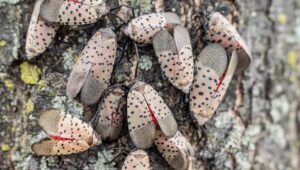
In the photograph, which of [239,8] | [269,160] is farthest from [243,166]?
[239,8]

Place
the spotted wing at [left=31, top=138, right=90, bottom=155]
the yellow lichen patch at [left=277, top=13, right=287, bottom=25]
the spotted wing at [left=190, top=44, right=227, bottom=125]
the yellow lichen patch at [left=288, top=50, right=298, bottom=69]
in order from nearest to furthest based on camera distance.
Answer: the spotted wing at [left=31, top=138, right=90, bottom=155]
the spotted wing at [left=190, top=44, right=227, bottom=125]
the yellow lichen patch at [left=277, top=13, right=287, bottom=25]
the yellow lichen patch at [left=288, top=50, right=298, bottom=69]

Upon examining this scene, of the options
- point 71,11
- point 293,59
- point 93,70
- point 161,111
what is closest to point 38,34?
point 71,11

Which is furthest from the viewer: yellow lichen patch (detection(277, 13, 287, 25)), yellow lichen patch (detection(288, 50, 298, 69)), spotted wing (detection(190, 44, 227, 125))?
yellow lichen patch (detection(288, 50, 298, 69))

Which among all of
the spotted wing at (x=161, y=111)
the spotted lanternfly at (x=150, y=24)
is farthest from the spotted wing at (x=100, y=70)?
the spotted wing at (x=161, y=111)

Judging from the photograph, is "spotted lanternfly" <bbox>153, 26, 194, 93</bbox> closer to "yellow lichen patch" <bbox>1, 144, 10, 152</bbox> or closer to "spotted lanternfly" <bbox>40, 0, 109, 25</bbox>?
"spotted lanternfly" <bbox>40, 0, 109, 25</bbox>

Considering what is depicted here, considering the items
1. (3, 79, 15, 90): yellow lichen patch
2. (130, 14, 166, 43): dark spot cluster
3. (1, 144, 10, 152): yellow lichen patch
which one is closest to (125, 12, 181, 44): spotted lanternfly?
(130, 14, 166, 43): dark spot cluster

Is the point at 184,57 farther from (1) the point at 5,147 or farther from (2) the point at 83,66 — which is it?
(1) the point at 5,147

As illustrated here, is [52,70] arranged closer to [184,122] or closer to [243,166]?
[184,122]

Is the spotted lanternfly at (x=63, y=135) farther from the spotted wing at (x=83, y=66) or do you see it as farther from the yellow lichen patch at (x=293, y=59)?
the yellow lichen patch at (x=293, y=59)
